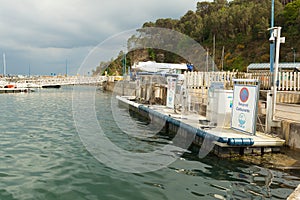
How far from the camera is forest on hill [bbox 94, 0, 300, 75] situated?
60.4 meters

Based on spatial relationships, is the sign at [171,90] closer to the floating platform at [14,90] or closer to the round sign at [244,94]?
the round sign at [244,94]

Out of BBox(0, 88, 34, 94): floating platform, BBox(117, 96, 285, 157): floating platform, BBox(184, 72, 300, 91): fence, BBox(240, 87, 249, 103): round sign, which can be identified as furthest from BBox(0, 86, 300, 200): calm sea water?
BBox(0, 88, 34, 94): floating platform

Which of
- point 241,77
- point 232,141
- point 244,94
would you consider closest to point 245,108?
point 244,94

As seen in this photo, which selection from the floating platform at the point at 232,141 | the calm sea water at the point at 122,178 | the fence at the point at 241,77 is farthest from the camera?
the fence at the point at 241,77

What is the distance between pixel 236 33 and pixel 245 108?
72.3 metres

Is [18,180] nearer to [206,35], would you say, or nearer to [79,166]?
[79,166]

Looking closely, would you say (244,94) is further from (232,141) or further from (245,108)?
(232,141)

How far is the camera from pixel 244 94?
973 centimetres

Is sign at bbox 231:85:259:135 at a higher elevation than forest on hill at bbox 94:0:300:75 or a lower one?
lower

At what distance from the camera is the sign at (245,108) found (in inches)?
365

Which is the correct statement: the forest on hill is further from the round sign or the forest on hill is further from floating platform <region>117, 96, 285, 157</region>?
the round sign

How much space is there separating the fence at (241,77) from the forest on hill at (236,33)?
38.4 meters

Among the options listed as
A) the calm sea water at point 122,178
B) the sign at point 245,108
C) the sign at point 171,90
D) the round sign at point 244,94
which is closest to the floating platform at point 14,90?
the sign at point 171,90

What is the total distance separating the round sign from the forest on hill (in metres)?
48.3
